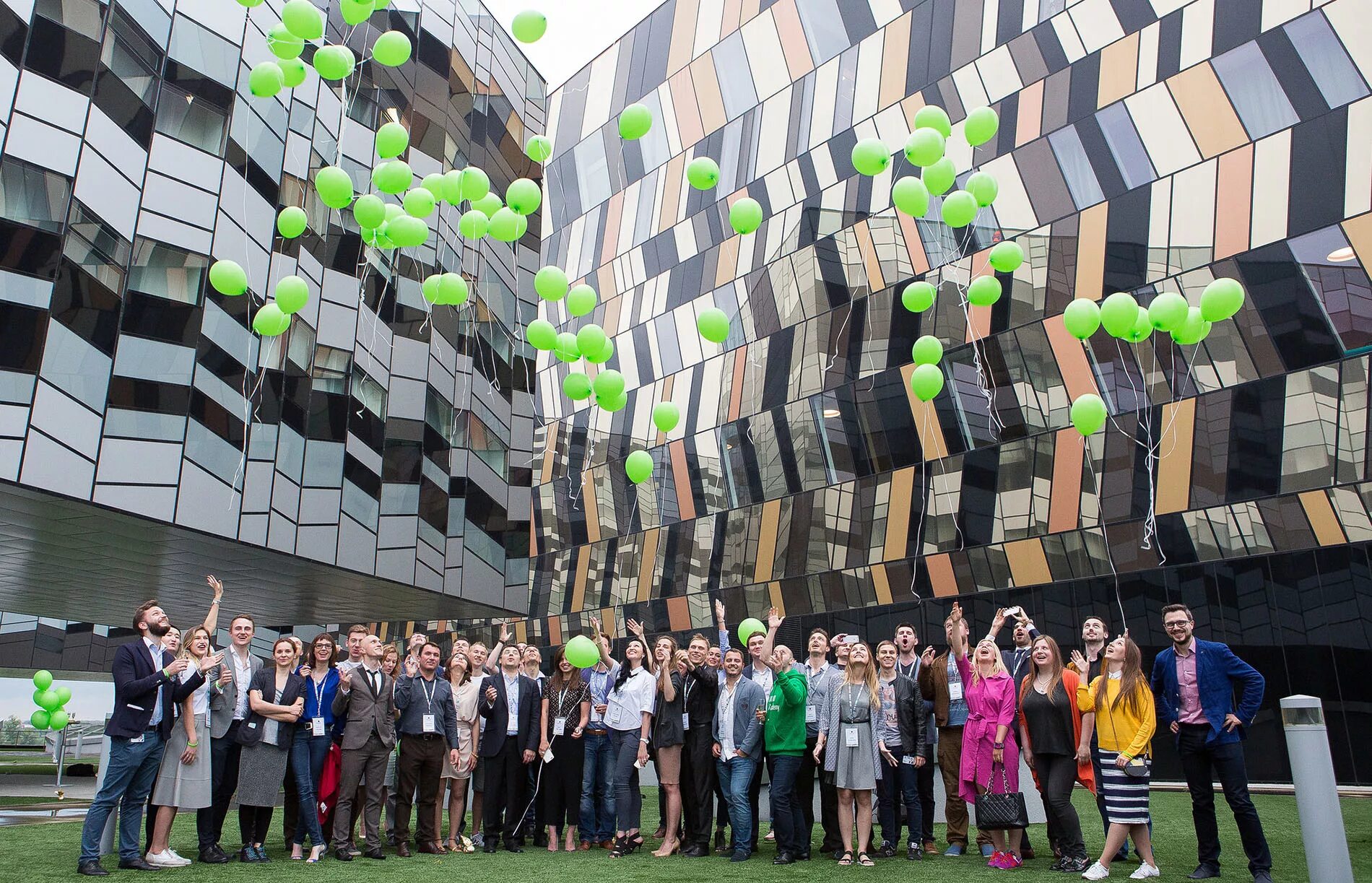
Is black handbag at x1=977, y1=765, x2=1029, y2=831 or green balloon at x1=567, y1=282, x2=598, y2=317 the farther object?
green balloon at x1=567, y1=282, x2=598, y2=317

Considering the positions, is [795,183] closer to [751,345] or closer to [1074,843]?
[751,345]

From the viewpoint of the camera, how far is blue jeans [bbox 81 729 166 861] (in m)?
6.44

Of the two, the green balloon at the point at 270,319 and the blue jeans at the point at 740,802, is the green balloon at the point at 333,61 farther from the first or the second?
the blue jeans at the point at 740,802

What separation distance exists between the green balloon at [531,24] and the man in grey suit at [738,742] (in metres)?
6.29

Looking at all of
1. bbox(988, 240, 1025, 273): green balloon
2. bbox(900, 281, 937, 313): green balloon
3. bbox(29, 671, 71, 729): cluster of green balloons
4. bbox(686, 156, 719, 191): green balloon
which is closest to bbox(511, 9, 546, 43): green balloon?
bbox(686, 156, 719, 191): green balloon

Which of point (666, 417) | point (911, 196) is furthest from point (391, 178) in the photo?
point (911, 196)

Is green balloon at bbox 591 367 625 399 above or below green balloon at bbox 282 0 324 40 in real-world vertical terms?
below

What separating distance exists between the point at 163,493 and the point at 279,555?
290 centimetres

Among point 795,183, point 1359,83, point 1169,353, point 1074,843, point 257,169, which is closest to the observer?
point 1074,843

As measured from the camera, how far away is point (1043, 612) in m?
13.9

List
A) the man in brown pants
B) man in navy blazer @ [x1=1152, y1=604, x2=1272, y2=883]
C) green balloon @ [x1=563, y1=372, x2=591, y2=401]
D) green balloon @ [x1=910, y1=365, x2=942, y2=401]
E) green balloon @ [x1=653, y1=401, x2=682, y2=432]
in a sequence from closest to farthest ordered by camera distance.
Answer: man in navy blazer @ [x1=1152, y1=604, x2=1272, y2=883]
the man in brown pants
green balloon @ [x1=563, y1=372, x2=591, y2=401]
green balloon @ [x1=910, y1=365, x2=942, y2=401]
green balloon @ [x1=653, y1=401, x2=682, y2=432]

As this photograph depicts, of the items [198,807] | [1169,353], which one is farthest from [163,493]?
[1169,353]

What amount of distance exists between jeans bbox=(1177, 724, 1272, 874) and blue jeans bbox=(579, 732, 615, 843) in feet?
13.3

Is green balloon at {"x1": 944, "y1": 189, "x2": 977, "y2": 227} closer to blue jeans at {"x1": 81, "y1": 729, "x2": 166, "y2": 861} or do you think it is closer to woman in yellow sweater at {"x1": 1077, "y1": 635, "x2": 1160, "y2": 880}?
woman in yellow sweater at {"x1": 1077, "y1": 635, "x2": 1160, "y2": 880}
